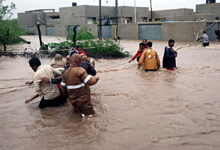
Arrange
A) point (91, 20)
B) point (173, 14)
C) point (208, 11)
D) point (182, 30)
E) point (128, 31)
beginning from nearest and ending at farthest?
point (182, 30)
point (128, 31)
point (208, 11)
point (91, 20)
point (173, 14)

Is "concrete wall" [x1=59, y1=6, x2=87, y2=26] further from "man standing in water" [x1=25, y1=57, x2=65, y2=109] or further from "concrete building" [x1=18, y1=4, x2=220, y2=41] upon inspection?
"man standing in water" [x1=25, y1=57, x2=65, y2=109]

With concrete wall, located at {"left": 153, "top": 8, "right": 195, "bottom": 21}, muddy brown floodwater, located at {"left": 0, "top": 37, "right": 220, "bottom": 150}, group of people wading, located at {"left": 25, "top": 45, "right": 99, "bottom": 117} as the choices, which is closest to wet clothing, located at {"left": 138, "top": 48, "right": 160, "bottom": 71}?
muddy brown floodwater, located at {"left": 0, "top": 37, "right": 220, "bottom": 150}

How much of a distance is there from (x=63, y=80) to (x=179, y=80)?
400cm

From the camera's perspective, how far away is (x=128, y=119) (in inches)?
166

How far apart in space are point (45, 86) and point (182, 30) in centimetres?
1794

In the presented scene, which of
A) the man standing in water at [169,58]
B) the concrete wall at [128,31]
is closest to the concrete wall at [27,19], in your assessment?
the concrete wall at [128,31]

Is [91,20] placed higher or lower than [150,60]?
higher

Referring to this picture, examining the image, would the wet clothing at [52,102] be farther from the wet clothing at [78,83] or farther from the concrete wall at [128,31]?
the concrete wall at [128,31]

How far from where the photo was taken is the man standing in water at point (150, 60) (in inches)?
300

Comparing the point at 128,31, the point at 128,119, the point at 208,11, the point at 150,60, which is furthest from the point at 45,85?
the point at 208,11

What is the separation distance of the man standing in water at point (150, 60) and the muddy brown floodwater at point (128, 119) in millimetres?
827

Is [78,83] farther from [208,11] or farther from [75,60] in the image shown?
[208,11]

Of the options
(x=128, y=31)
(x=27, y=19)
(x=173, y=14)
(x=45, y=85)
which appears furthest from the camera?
A: (x=27, y=19)

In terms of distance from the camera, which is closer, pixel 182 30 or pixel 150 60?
pixel 150 60
